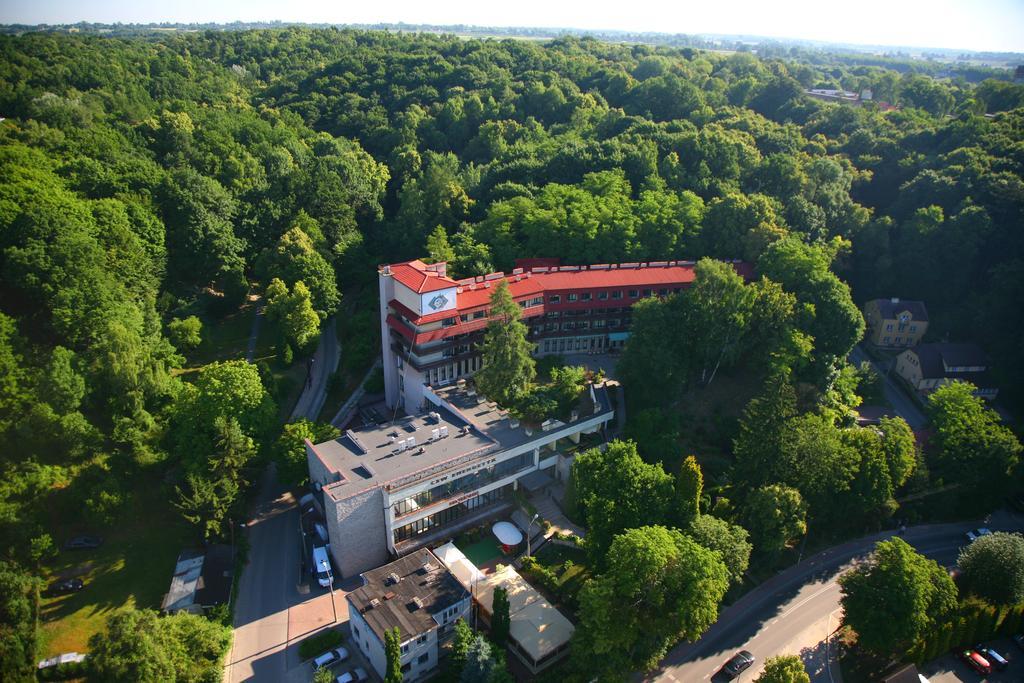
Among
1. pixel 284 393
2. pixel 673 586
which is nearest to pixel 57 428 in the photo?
pixel 284 393

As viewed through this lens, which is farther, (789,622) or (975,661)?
(789,622)

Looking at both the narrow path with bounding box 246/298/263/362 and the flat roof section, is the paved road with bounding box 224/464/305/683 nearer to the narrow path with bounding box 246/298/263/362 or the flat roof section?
the flat roof section

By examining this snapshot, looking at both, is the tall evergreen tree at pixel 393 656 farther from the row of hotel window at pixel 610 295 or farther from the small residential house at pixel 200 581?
the row of hotel window at pixel 610 295

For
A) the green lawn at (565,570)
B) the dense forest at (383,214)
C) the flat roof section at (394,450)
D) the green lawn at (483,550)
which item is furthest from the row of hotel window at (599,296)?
the green lawn at (565,570)

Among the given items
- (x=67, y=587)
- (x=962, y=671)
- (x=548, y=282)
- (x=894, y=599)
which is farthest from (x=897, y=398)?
(x=67, y=587)

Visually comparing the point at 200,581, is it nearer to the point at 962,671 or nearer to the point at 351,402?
the point at 351,402

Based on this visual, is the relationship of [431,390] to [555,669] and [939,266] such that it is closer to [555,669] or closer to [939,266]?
[555,669]
